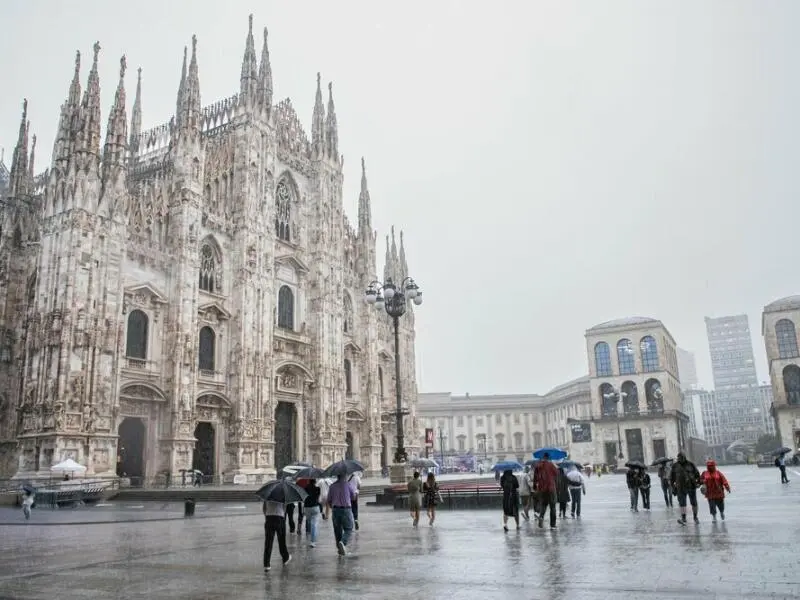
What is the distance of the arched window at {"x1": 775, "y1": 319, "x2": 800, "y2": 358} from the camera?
79.9 m

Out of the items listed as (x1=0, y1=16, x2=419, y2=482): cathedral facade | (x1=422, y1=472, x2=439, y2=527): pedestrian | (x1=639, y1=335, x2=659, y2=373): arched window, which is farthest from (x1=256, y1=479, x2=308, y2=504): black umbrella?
(x1=639, y1=335, x2=659, y2=373): arched window

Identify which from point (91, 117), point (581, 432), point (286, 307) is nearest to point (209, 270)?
point (286, 307)

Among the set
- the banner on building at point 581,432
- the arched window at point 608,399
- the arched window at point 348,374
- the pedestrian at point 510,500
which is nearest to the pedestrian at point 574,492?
the pedestrian at point 510,500

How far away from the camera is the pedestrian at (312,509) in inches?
524

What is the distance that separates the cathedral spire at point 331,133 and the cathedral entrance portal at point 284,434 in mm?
19205

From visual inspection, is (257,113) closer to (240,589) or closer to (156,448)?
(156,448)

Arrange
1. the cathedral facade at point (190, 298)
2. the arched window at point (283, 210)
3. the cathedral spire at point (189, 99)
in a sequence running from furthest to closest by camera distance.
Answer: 1. the arched window at point (283, 210)
2. the cathedral spire at point (189, 99)
3. the cathedral facade at point (190, 298)

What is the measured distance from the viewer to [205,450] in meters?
38.3

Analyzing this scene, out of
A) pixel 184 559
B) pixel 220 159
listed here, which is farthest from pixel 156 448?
pixel 184 559

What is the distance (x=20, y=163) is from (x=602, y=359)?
225 feet

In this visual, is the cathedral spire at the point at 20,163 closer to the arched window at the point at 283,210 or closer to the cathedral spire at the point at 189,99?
the cathedral spire at the point at 189,99

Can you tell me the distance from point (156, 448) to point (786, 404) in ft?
231

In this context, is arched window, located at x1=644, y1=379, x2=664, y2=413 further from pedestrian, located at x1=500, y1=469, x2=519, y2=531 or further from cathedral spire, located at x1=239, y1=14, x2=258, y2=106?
pedestrian, located at x1=500, y1=469, x2=519, y2=531

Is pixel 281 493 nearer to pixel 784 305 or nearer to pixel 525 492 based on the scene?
pixel 525 492
